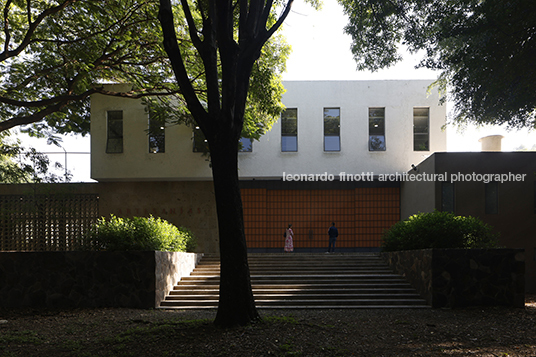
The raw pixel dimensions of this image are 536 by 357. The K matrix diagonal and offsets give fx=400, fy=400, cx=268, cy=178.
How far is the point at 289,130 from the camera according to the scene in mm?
19250

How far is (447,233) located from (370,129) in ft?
29.9

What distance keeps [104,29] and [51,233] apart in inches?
413

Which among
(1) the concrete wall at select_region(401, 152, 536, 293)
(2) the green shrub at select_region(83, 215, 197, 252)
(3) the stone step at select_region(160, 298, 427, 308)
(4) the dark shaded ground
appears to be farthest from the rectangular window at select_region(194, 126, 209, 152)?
(4) the dark shaded ground

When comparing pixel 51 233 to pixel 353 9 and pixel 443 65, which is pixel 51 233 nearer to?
pixel 353 9

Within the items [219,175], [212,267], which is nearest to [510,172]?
[212,267]

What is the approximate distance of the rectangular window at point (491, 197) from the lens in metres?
15.6

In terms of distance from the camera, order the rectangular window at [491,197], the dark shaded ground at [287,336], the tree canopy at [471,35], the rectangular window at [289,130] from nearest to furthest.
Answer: the dark shaded ground at [287,336]
the tree canopy at [471,35]
the rectangular window at [491,197]
the rectangular window at [289,130]

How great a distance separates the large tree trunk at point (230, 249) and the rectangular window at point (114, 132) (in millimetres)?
13547

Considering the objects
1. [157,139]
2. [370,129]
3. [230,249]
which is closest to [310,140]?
[370,129]

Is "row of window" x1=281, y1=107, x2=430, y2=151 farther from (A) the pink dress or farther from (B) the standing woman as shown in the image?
(A) the pink dress

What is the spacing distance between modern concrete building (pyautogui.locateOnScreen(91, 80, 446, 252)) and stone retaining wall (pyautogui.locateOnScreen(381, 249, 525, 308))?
30.5ft

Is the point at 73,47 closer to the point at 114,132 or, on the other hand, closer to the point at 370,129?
the point at 114,132

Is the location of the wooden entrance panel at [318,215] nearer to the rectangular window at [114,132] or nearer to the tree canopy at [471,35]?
the rectangular window at [114,132]

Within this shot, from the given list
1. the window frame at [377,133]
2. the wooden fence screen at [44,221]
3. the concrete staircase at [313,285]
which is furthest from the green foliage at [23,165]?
the window frame at [377,133]
